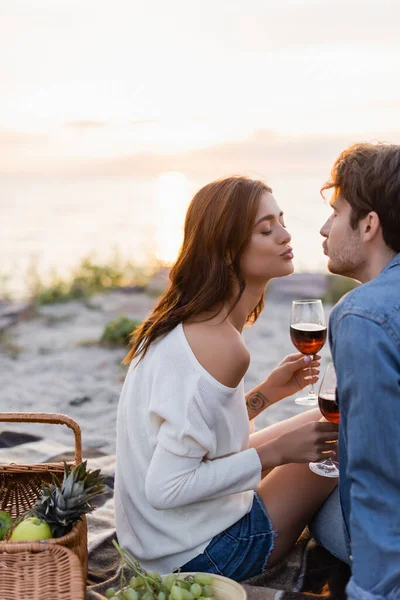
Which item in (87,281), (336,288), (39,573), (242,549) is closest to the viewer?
(39,573)

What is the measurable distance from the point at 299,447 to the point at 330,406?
19 centimetres

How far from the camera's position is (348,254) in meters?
2.53

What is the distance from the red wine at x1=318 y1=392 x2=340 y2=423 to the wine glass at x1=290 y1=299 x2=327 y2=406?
1.80 feet

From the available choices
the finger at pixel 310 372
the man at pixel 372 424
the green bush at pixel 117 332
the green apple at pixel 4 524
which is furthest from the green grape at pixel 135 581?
the green bush at pixel 117 332

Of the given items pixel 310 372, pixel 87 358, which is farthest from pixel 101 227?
pixel 310 372

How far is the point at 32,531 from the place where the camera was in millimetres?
2539

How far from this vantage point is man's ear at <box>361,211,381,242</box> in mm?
2439

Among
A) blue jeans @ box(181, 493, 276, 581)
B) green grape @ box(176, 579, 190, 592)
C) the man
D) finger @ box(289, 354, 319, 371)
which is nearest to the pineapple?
green grape @ box(176, 579, 190, 592)

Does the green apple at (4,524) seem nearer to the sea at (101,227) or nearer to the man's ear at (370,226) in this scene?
the man's ear at (370,226)

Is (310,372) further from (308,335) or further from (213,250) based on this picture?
(213,250)

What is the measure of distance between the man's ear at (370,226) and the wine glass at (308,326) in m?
0.92

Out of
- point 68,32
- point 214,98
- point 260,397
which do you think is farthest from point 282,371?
point 214,98

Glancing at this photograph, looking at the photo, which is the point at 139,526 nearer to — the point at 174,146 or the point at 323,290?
the point at 323,290

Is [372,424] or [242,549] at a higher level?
[372,424]
